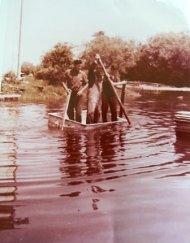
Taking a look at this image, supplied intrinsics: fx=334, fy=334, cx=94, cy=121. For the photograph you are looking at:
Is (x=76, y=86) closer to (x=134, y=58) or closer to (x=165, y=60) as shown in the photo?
(x=134, y=58)

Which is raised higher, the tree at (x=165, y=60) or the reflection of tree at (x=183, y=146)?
the tree at (x=165, y=60)

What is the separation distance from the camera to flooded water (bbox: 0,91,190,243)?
112 cm

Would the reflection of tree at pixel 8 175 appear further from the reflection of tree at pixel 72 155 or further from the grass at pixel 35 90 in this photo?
the reflection of tree at pixel 72 155

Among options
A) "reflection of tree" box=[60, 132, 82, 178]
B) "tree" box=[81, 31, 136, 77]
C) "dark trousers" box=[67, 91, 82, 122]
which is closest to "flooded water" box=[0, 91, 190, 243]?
"reflection of tree" box=[60, 132, 82, 178]

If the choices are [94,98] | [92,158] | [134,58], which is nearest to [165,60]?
[134,58]

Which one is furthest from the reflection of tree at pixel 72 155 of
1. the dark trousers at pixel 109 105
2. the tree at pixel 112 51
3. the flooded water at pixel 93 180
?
the tree at pixel 112 51

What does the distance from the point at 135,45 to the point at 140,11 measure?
172mm

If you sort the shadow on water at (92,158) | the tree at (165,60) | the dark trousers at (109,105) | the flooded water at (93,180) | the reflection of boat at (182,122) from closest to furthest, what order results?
the flooded water at (93,180)
the shadow on water at (92,158)
the tree at (165,60)
the reflection of boat at (182,122)
the dark trousers at (109,105)

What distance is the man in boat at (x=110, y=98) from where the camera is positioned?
6.00 ft

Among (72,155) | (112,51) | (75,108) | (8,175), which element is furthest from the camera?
(75,108)

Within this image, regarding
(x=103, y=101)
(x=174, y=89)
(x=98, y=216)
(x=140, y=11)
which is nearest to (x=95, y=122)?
(x=103, y=101)

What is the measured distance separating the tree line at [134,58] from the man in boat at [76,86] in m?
0.04

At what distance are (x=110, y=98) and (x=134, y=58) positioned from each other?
0.32m

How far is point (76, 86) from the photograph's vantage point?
177 cm
